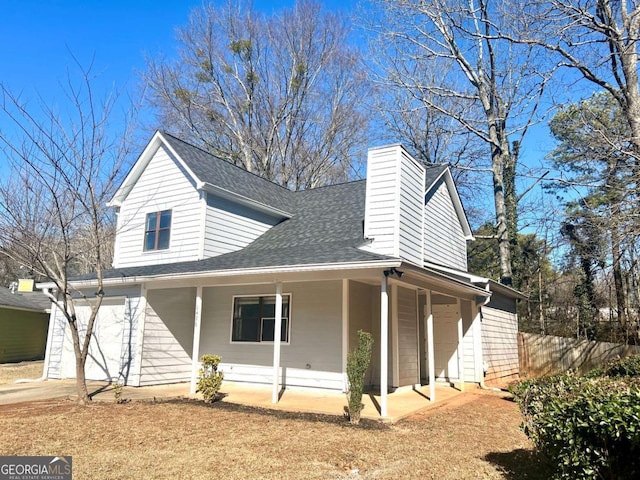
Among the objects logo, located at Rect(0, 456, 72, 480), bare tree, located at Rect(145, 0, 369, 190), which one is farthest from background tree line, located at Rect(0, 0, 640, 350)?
logo, located at Rect(0, 456, 72, 480)

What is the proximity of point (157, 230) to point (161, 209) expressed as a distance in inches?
26.4

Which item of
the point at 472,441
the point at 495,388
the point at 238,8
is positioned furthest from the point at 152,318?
the point at 238,8

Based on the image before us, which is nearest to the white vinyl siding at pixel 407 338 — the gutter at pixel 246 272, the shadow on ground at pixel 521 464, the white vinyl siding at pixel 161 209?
the gutter at pixel 246 272

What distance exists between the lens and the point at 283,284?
11.4 meters

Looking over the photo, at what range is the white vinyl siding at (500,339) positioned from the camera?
13281 millimetres

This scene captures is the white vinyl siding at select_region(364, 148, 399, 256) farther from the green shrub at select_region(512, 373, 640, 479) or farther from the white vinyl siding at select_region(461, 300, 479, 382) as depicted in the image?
the green shrub at select_region(512, 373, 640, 479)

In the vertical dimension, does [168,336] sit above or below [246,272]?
below

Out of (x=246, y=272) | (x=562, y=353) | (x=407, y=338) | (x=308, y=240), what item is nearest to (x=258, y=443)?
(x=246, y=272)

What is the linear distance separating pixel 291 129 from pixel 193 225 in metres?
15.6

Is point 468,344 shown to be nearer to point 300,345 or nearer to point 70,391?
point 300,345

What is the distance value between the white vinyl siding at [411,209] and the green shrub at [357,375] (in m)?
3.00

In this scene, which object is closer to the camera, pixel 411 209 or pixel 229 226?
pixel 411 209

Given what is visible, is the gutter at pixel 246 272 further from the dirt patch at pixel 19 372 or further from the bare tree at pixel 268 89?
the bare tree at pixel 268 89

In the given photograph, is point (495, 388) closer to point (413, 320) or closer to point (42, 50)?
point (413, 320)
